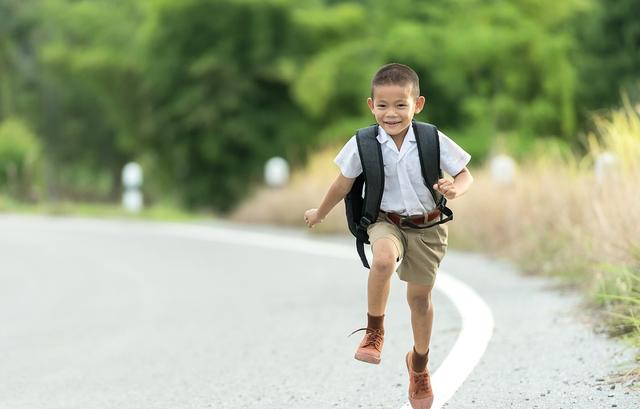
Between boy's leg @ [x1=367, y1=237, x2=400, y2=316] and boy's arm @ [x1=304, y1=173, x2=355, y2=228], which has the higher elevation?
boy's arm @ [x1=304, y1=173, x2=355, y2=228]

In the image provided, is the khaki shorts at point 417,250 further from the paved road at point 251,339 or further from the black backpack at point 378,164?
the paved road at point 251,339

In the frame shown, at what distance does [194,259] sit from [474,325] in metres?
7.23

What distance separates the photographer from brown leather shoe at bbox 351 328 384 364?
15.0 ft

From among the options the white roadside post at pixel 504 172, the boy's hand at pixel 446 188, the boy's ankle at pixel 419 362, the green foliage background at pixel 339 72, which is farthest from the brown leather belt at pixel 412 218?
the green foliage background at pixel 339 72

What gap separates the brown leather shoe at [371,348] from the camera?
4.58 m

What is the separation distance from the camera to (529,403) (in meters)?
4.97

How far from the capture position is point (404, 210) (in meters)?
4.57

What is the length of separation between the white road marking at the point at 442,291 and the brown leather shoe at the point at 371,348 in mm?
535

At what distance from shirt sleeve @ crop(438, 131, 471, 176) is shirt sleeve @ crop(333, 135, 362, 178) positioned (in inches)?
13.7

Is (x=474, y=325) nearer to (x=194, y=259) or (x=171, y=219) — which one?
(x=194, y=259)

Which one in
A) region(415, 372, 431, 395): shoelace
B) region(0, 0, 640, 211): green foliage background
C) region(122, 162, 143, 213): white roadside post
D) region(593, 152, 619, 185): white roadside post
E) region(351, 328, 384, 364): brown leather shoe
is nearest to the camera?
region(351, 328, 384, 364): brown leather shoe

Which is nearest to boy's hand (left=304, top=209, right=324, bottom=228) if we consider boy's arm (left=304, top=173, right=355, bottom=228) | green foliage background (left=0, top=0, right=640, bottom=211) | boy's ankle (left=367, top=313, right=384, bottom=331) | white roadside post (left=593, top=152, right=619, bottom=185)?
boy's arm (left=304, top=173, right=355, bottom=228)

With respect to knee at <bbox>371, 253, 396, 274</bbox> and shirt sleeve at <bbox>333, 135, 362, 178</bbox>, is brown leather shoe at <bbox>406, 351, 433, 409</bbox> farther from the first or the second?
shirt sleeve at <bbox>333, 135, 362, 178</bbox>

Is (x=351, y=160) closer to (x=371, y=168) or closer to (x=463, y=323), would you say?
(x=371, y=168)
